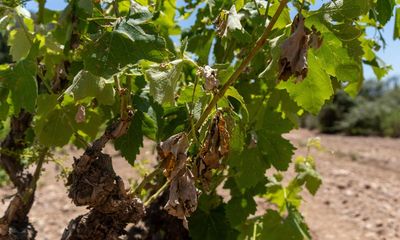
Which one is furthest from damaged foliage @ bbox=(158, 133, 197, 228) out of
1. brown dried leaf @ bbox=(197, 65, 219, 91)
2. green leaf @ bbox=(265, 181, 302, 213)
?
green leaf @ bbox=(265, 181, 302, 213)

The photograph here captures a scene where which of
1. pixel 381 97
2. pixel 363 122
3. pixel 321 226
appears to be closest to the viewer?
pixel 321 226

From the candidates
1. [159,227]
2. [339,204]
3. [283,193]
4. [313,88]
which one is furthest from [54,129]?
[339,204]

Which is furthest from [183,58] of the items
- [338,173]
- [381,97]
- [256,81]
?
[381,97]

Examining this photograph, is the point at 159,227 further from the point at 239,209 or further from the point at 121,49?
the point at 121,49

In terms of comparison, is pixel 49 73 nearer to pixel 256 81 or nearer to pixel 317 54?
pixel 256 81

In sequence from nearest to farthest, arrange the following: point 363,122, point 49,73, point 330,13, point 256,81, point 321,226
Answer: point 330,13 < point 49,73 < point 256,81 < point 321,226 < point 363,122
